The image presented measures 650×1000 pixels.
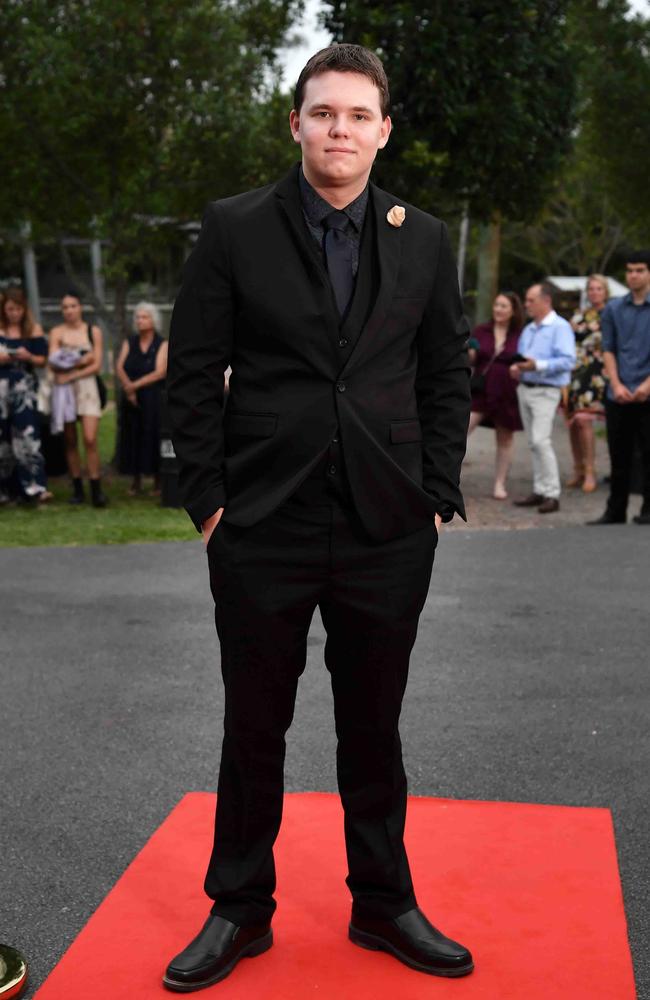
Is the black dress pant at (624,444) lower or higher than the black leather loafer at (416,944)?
higher

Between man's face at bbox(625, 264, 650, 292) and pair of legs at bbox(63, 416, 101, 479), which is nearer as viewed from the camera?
man's face at bbox(625, 264, 650, 292)

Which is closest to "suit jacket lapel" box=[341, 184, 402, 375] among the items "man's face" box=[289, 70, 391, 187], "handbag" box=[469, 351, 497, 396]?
"man's face" box=[289, 70, 391, 187]

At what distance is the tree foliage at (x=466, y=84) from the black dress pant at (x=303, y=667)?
863 centimetres

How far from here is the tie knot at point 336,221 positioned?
2984 mm

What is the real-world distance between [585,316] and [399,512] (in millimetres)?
9591

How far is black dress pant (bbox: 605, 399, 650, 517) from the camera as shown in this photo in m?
9.74

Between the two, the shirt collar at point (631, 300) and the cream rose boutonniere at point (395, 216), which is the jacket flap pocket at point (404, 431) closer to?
the cream rose boutonniere at point (395, 216)

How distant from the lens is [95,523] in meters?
10.9

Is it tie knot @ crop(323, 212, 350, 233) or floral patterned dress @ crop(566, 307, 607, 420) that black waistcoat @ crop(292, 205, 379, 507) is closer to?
tie knot @ crop(323, 212, 350, 233)

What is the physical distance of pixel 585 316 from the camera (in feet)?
39.8

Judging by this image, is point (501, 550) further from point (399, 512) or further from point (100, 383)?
point (399, 512)

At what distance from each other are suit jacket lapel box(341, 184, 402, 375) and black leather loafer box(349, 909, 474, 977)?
1391 millimetres

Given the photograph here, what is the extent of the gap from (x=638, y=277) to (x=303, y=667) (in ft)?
23.5

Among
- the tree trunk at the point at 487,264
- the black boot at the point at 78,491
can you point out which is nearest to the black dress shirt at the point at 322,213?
the black boot at the point at 78,491
